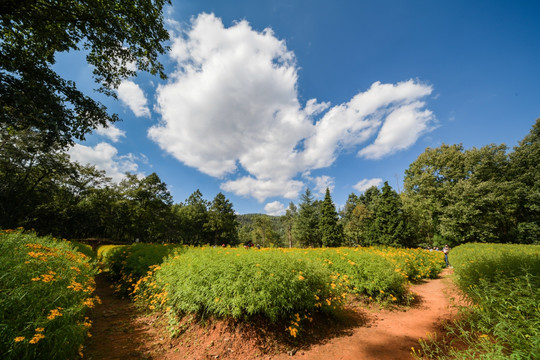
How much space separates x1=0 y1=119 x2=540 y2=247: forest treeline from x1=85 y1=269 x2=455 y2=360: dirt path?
13015 millimetres

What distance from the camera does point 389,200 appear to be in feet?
90.1

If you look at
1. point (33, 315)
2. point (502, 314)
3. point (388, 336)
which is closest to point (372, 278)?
point (388, 336)

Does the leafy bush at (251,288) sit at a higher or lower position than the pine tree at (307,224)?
lower

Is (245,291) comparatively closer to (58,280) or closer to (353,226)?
(58,280)

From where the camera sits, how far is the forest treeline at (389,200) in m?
18.8

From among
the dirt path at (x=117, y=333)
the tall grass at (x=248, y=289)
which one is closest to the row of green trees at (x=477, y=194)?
the tall grass at (x=248, y=289)

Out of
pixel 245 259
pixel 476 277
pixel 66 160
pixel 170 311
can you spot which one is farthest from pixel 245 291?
pixel 66 160

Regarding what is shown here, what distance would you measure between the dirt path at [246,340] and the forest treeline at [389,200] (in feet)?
42.7

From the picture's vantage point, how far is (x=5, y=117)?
5.74 metres

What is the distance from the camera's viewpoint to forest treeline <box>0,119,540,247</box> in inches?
739

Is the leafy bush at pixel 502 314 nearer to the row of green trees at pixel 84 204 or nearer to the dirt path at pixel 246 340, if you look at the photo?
the dirt path at pixel 246 340

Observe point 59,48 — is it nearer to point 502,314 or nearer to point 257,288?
point 257,288

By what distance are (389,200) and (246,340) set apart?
98.8ft

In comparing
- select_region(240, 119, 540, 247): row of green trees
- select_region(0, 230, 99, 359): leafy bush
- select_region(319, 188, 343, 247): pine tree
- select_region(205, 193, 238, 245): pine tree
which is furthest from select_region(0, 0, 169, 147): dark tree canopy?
select_region(205, 193, 238, 245): pine tree
